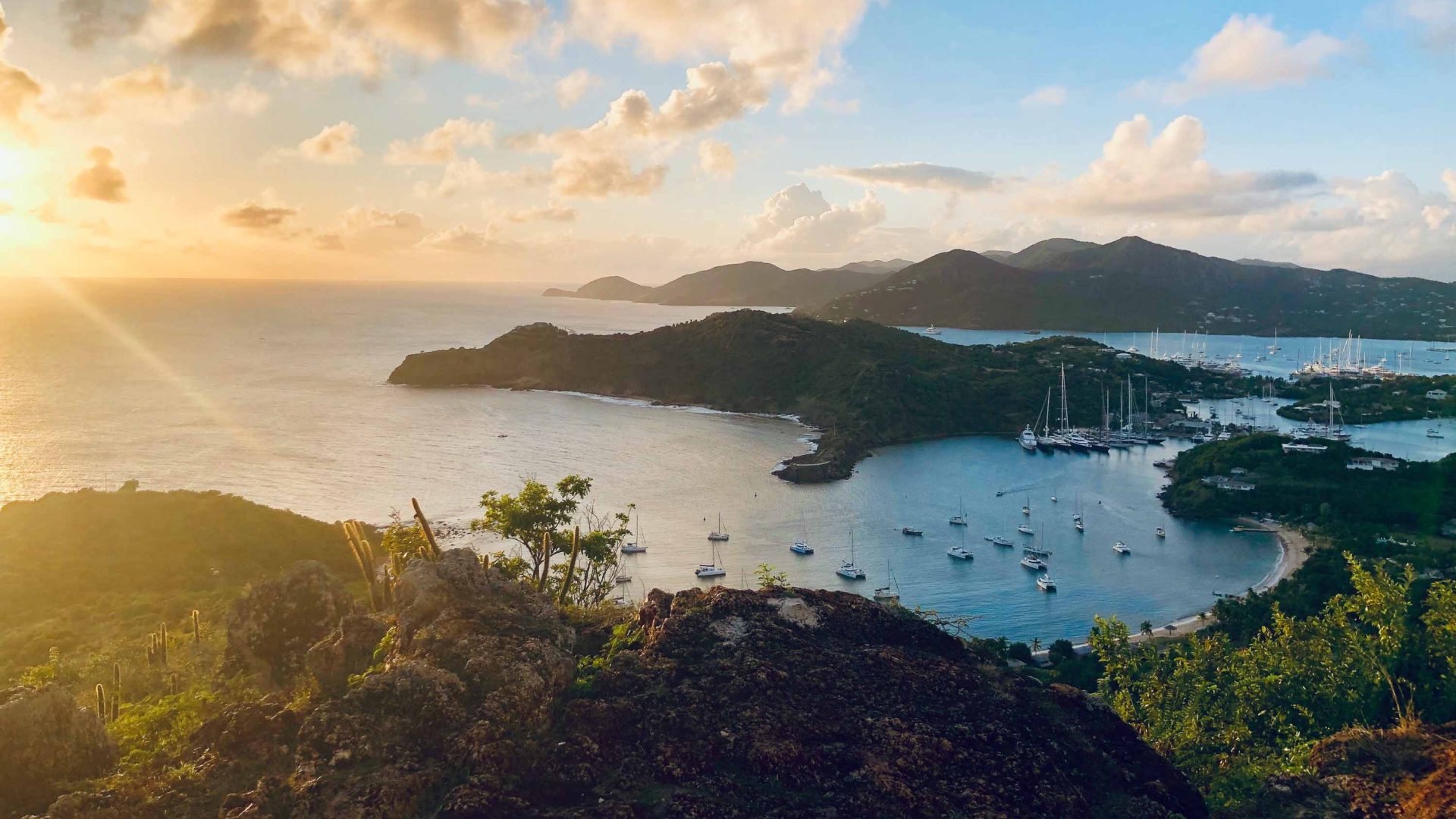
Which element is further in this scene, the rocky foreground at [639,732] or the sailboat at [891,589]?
the sailboat at [891,589]

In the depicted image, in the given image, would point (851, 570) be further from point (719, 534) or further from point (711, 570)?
point (719, 534)

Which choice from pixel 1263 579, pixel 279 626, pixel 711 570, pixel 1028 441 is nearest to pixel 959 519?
pixel 1263 579

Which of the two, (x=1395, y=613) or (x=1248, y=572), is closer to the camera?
(x=1395, y=613)

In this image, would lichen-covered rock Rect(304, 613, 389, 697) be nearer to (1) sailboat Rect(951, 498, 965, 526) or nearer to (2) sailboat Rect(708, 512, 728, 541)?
(2) sailboat Rect(708, 512, 728, 541)

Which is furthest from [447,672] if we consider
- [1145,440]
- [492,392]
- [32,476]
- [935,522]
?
[492,392]

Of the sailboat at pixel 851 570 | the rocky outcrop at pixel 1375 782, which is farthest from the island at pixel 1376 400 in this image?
the rocky outcrop at pixel 1375 782

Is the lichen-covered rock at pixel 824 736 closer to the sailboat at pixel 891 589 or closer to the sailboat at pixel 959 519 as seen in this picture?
the sailboat at pixel 891 589

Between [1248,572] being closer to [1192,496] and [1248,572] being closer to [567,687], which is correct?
[1192,496]
